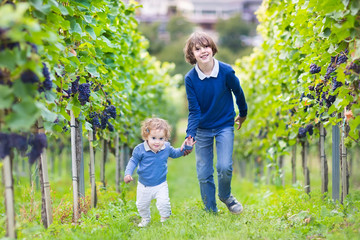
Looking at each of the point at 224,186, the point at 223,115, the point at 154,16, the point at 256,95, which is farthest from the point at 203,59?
the point at 154,16

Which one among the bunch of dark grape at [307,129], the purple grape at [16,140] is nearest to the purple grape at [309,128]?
the bunch of dark grape at [307,129]

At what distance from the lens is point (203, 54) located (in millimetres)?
4480

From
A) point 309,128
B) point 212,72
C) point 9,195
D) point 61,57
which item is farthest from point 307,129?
point 9,195

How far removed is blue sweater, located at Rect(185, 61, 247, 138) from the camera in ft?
15.0

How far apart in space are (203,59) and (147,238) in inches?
72.9

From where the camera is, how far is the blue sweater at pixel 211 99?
4.58 m

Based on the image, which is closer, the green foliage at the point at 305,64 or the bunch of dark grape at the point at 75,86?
the green foliage at the point at 305,64

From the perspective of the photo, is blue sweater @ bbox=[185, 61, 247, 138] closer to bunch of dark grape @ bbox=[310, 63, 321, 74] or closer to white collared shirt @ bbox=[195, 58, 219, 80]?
white collared shirt @ bbox=[195, 58, 219, 80]

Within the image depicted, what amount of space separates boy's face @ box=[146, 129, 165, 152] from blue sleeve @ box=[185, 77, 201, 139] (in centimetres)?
28

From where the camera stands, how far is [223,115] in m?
4.62

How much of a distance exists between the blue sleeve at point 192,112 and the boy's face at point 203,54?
0.89 ft

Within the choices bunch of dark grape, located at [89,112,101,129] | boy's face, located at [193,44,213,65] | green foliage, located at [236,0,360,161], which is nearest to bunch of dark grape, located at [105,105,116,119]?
bunch of dark grape, located at [89,112,101,129]

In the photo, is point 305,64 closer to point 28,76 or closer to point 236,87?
point 236,87

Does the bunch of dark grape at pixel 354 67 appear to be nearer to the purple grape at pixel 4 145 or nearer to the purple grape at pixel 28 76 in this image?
the purple grape at pixel 28 76
